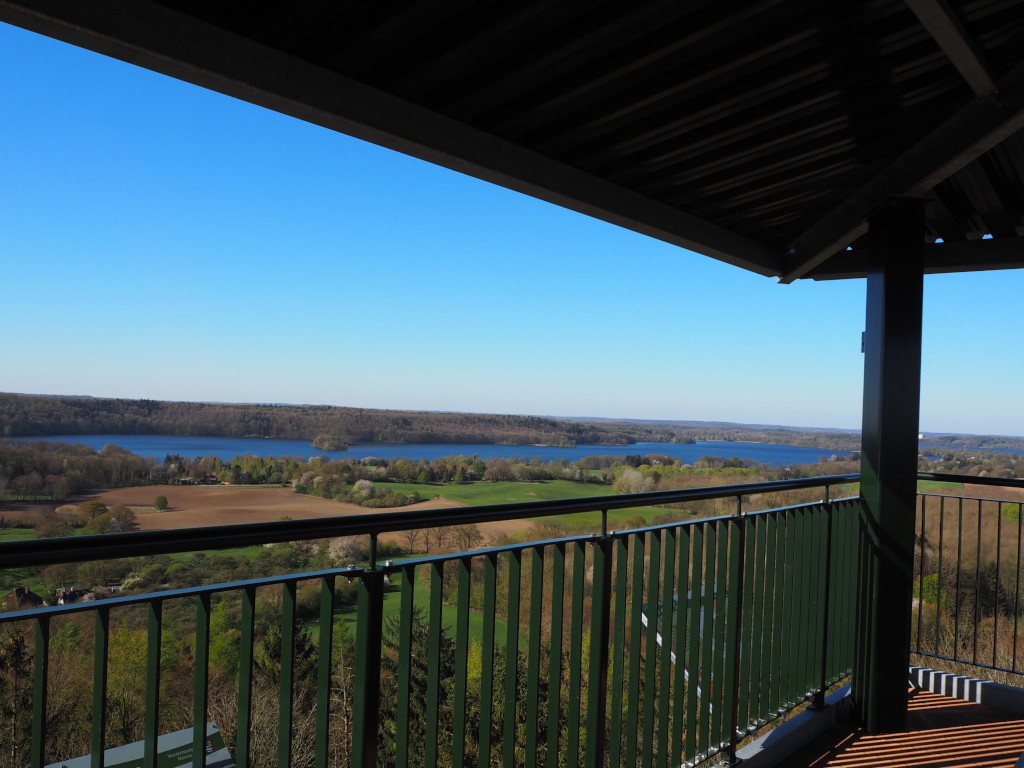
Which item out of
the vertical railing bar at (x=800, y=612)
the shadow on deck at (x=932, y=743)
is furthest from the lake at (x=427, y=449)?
the vertical railing bar at (x=800, y=612)

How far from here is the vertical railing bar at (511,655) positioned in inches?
72.7

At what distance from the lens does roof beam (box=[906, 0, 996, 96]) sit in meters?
1.80

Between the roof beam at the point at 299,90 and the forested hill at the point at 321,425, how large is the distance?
1575 centimetres

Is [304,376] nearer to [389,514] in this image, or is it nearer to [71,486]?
[71,486]

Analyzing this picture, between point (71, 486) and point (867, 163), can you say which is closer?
point (867, 163)

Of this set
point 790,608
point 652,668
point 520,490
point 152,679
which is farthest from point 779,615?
point 520,490

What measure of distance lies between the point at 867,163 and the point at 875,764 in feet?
8.82

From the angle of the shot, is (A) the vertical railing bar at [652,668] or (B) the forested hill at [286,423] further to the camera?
(B) the forested hill at [286,423]

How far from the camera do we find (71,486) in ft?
48.8

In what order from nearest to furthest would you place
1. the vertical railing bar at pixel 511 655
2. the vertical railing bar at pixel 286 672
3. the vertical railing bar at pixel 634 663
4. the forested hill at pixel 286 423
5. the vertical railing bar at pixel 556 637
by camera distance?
the vertical railing bar at pixel 286 672, the vertical railing bar at pixel 511 655, the vertical railing bar at pixel 556 637, the vertical railing bar at pixel 634 663, the forested hill at pixel 286 423

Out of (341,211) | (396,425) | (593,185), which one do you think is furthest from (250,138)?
(593,185)

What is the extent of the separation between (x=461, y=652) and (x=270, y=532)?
689 mm

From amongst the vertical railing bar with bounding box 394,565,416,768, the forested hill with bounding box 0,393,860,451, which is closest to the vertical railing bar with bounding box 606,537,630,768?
the vertical railing bar with bounding box 394,565,416,768

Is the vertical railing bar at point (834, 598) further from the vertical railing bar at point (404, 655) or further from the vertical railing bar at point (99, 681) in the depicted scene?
the vertical railing bar at point (99, 681)
